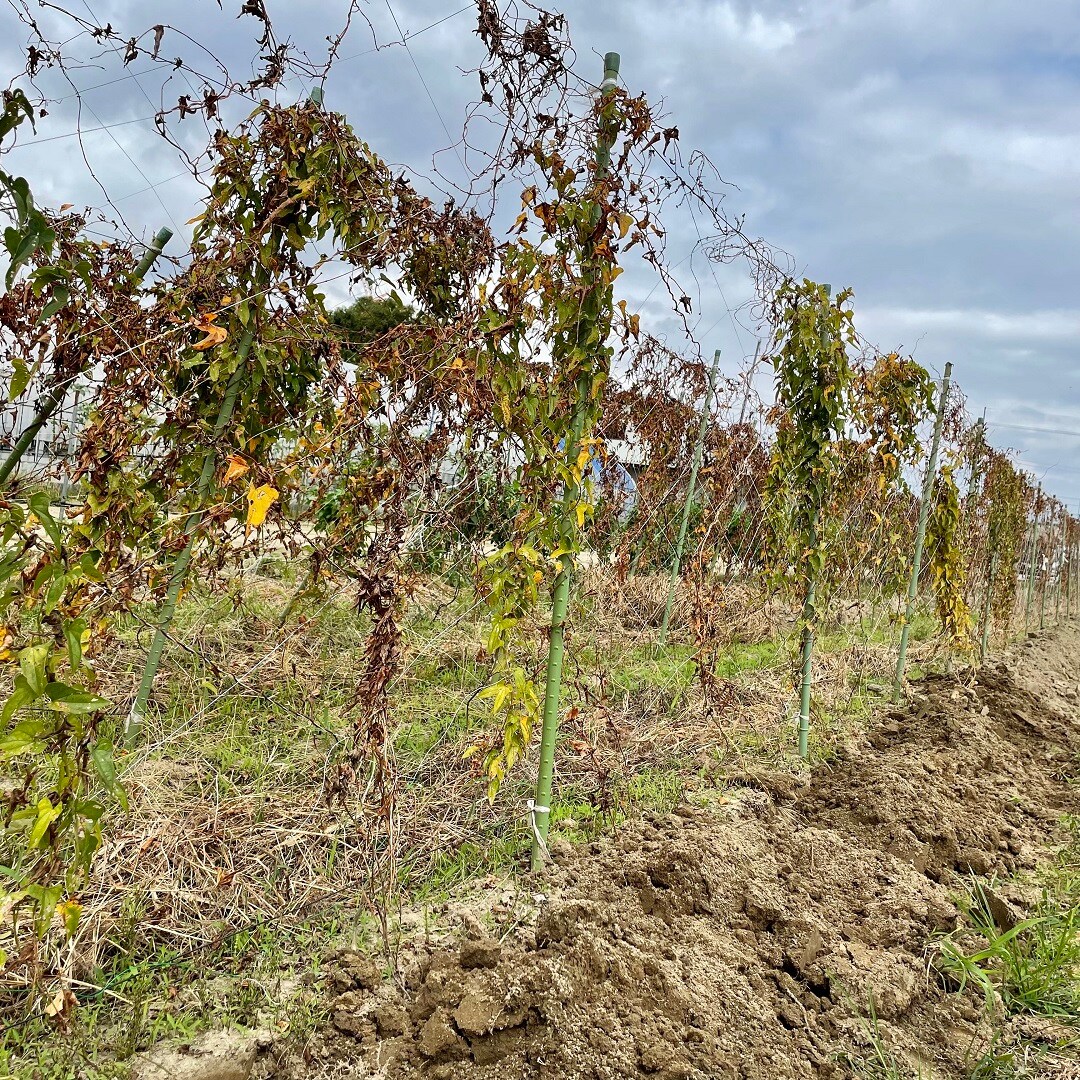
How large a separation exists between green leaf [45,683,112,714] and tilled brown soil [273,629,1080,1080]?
121cm

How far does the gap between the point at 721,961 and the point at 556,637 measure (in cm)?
126

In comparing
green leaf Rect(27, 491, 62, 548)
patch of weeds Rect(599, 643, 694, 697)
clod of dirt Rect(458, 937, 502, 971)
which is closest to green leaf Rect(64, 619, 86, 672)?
green leaf Rect(27, 491, 62, 548)

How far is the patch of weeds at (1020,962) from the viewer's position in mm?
2477

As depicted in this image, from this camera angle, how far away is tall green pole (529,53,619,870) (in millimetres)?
2875

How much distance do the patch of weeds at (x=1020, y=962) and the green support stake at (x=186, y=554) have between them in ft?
11.3

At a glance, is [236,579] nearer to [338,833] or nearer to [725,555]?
[338,833]

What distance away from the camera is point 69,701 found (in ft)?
4.60

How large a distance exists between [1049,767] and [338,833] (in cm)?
489

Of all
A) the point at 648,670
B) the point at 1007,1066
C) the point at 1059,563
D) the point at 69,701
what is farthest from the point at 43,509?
the point at 1059,563

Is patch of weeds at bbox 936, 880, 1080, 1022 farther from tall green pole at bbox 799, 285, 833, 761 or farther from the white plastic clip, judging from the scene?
tall green pole at bbox 799, 285, 833, 761

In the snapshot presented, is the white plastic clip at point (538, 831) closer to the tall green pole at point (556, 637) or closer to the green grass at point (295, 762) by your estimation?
the tall green pole at point (556, 637)

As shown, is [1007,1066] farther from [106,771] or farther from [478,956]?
[106,771]

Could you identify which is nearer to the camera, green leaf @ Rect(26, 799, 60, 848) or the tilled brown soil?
green leaf @ Rect(26, 799, 60, 848)

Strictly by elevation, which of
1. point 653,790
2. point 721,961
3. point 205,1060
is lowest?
Answer: point 205,1060
